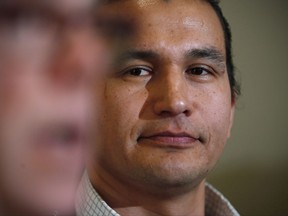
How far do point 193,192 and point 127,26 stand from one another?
689mm

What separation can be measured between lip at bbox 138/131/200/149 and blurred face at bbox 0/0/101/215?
1.75ft

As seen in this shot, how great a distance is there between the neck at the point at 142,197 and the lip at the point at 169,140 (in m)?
0.11

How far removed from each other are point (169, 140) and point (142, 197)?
0.58 ft

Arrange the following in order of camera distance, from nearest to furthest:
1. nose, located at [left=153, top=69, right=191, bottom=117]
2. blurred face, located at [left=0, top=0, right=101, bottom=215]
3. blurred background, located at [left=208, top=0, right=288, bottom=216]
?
blurred face, located at [left=0, top=0, right=101, bottom=215]
nose, located at [left=153, top=69, right=191, bottom=117]
blurred background, located at [left=208, top=0, right=288, bottom=216]

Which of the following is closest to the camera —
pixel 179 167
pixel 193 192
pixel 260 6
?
pixel 179 167

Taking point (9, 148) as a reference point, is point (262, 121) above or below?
above

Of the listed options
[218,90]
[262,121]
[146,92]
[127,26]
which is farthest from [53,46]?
[262,121]

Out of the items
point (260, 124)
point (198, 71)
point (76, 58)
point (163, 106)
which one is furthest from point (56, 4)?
point (260, 124)

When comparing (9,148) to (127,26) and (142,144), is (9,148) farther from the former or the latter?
(142,144)

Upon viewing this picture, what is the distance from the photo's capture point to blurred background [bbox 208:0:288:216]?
4.56 ft

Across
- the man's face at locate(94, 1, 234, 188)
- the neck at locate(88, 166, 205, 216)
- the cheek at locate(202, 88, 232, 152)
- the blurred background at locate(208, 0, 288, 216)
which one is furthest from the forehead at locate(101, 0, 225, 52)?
the blurred background at locate(208, 0, 288, 216)

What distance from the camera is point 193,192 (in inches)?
37.5

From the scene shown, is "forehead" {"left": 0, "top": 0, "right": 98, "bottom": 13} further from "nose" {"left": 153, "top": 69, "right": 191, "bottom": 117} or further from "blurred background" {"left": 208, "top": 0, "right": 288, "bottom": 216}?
"blurred background" {"left": 208, "top": 0, "right": 288, "bottom": 216}

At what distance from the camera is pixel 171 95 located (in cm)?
81
